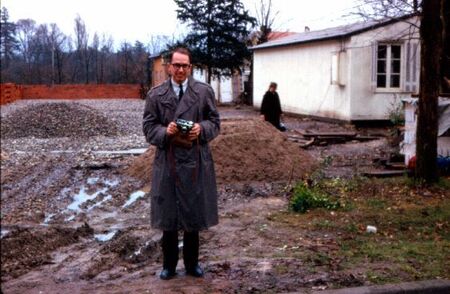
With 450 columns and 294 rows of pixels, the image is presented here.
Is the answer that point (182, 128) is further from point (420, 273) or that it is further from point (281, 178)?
point (281, 178)

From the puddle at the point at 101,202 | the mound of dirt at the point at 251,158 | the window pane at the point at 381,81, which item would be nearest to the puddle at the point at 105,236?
the puddle at the point at 101,202

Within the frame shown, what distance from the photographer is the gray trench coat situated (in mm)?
5289

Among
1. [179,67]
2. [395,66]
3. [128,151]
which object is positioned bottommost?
[128,151]

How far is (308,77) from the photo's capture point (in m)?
27.1

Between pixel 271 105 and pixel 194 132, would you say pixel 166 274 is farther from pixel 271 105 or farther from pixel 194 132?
pixel 271 105

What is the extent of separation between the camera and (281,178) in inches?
481

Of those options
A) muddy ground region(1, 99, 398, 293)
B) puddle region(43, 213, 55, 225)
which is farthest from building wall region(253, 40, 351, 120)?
puddle region(43, 213, 55, 225)

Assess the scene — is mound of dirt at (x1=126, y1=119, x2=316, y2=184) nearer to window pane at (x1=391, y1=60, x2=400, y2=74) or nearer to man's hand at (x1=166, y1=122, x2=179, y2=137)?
man's hand at (x1=166, y1=122, x2=179, y2=137)

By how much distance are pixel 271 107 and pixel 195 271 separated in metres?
13.1

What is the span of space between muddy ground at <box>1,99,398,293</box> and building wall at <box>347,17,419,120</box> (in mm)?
4458

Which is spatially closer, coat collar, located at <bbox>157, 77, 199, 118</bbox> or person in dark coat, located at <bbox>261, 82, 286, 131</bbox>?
coat collar, located at <bbox>157, 77, 199, 118</bbox>

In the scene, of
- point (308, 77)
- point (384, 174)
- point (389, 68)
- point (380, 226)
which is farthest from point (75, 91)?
point (380, 226)

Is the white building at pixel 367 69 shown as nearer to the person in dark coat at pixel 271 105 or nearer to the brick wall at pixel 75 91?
the person in dark coat at pixel 271 105

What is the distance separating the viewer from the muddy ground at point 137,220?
5.68m
